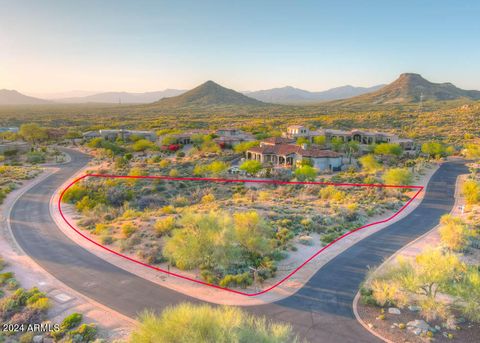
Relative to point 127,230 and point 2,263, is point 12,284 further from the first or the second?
point 127,230

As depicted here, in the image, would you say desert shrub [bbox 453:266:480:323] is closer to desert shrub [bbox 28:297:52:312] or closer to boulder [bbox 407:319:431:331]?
boulder [bbox 407:319:431:331]

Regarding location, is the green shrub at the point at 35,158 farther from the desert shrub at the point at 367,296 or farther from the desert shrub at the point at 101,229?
the desert shrub at the point at 367,296

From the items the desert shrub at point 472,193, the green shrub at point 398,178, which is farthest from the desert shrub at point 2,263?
the desert shrub at point 472,193

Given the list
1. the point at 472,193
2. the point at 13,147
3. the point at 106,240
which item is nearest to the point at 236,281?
the point at 106,240

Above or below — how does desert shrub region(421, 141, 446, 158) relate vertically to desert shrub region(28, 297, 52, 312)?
above

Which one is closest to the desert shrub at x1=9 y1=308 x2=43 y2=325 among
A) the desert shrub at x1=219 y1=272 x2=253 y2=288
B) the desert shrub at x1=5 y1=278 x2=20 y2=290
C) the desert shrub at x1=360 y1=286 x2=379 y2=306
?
the desert shrub at x1=5 y1=278 x2=20 y2=290

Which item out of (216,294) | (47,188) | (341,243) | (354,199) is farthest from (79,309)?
(47,188)
